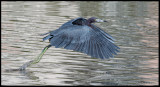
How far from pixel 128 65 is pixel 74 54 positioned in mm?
1467

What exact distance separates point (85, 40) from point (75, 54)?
237 centimetres

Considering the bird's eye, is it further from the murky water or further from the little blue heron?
the murky water

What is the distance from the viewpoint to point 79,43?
6.96m

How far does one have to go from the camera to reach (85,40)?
700 cm

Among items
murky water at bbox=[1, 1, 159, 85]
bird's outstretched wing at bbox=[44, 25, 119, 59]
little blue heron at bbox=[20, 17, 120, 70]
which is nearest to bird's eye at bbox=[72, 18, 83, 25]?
little blue heron at bbox=[20, 17, 120, 70]

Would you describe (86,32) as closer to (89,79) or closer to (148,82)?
(89,79)

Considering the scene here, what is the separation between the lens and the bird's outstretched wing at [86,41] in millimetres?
6887

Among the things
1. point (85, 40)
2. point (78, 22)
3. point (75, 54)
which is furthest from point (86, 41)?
point (75, 54)

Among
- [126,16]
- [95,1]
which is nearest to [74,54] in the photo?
[126,16]

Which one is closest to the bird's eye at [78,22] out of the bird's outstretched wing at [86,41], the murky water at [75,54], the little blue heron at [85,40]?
the little blue heron at [85,40]

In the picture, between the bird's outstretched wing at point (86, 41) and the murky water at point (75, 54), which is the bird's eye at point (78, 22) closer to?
the bird's outstretched wing at point (86, 41)

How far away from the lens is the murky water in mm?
7242

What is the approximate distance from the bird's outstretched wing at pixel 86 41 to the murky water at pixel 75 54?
1.72 ft

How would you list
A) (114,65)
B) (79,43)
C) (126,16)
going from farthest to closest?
(126,16)
(114,65)
(79,43)
